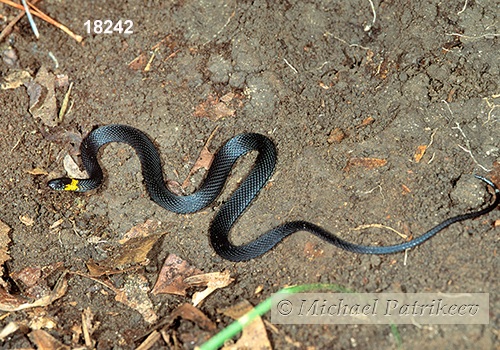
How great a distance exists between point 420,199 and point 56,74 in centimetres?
A: 535

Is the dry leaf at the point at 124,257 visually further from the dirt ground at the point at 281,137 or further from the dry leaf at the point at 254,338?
the dry leaf at the point at 254,338

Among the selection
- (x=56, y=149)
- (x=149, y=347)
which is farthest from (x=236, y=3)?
(x=149, y=347)

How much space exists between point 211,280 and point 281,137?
2.07 metres

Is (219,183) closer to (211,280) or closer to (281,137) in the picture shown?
(281,137)

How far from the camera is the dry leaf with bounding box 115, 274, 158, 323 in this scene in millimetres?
4137

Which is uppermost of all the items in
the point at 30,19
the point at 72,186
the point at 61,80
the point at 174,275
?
the point at 30,19

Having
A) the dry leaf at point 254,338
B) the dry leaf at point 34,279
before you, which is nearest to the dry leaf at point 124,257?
the dry leaf at point 34,279

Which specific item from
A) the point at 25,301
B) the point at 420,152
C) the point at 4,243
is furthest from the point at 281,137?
the point at 4,243

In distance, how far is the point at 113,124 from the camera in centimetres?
536

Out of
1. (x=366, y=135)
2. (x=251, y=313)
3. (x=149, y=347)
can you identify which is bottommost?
(x=149, y=347)

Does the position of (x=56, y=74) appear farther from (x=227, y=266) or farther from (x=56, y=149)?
(x=227, y=266)

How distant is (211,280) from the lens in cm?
431

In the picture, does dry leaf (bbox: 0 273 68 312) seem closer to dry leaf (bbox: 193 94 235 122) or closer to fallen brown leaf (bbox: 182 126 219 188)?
fallen brown leaf (bbox: 182 126 219 188)

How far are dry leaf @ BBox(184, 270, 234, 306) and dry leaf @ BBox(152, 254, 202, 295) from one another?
0.07 m
